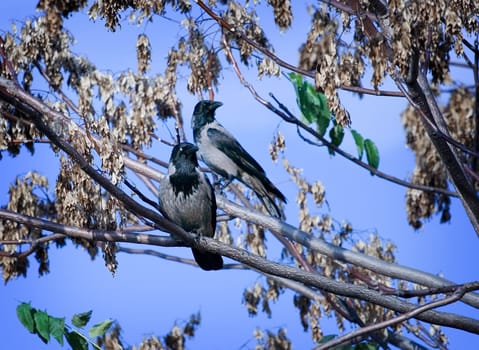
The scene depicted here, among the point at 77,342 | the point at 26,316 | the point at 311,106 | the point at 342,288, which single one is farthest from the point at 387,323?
the point at 311,106

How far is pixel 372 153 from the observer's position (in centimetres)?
808

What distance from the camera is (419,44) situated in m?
5.69

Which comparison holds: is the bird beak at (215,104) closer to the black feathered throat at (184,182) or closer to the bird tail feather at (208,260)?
the black feathered throat at (184,182)

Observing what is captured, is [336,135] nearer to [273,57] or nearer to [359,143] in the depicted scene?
[359,143]

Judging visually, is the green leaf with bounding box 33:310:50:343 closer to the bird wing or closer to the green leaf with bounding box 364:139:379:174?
the green leaf with bounding box 364:139:379:174

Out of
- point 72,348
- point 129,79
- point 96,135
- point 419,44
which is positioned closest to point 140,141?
point 129,79

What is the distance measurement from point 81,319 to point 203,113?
13.2 feet

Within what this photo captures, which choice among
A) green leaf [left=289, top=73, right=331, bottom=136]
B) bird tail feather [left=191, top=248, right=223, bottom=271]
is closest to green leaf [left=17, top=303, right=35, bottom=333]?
bird tail feather [left=191, top=248, right=223, bottom=271]

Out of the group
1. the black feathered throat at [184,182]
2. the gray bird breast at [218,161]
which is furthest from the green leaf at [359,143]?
the gray bird breast at [218,161]

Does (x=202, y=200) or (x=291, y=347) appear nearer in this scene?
(x=202, y=200)

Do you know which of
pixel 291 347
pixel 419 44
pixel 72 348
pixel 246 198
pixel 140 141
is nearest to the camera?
pixel 419 44

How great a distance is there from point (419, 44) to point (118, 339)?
5.35 meters

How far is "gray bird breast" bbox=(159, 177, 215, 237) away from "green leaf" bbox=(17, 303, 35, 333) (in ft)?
5.32

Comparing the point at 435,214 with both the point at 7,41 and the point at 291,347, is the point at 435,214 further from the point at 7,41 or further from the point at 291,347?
the point at 7,41
